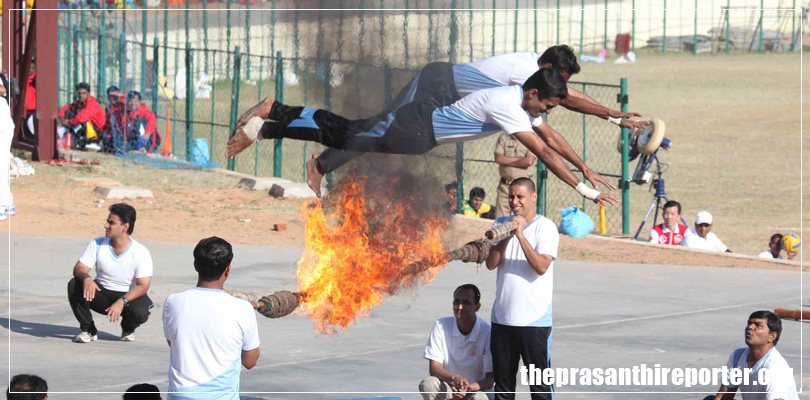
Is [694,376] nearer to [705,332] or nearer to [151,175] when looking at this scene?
Answer: [705,332]

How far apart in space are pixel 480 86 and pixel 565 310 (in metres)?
3.46

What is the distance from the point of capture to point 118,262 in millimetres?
9391

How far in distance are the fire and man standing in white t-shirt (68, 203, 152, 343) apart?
1.91 metres

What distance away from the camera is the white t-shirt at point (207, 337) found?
17.7 feet

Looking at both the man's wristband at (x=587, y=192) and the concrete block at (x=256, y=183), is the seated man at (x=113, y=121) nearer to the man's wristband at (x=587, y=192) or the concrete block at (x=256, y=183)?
the concrete block at (x=256, y=183)

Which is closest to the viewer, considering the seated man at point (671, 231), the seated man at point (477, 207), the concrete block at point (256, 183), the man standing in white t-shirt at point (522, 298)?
the man standing in white t-shirt at point (522, 298)

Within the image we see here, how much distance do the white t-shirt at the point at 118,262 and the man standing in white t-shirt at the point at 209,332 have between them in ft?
13.1

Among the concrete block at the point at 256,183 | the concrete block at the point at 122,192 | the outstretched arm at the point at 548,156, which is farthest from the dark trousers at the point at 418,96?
the concrete block at the point at 256,183

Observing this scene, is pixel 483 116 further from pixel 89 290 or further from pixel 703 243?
pixel 703 243

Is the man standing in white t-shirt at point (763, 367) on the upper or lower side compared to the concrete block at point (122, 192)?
lower

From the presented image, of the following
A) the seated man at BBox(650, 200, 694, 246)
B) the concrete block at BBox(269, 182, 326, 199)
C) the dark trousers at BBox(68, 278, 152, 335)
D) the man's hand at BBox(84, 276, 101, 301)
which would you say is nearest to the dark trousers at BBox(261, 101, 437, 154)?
the man's hand at BBox(84, 276, 101, 301)

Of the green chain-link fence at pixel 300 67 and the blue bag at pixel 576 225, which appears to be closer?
the green chain-link fence at pixel 300 67

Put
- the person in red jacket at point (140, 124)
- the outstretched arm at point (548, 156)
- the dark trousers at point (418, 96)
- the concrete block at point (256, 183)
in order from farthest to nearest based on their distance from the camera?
the person in red jacket at point (140, 124), the concrete block at point (256, 183), the dark trousers at point (418, 96), the outstretched arm at point (548, 156)

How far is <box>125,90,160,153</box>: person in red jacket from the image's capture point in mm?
23312
